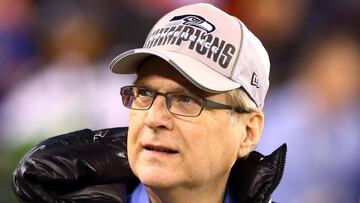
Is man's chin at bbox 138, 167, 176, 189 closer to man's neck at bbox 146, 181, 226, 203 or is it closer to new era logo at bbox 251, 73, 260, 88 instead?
man's neck at bbox 146, 181, 226, 203

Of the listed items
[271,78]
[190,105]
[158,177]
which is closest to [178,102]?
[190,105]

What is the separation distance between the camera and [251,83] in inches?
46.8

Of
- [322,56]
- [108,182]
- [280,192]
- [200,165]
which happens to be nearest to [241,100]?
[200,165]

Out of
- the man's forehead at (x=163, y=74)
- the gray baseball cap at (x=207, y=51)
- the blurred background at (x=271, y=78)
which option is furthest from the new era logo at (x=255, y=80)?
the blurred background at (x=271, y=78)

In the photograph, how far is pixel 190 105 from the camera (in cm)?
112

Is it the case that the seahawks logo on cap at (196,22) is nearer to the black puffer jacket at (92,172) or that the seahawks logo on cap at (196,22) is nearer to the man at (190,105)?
the man at (190,105)

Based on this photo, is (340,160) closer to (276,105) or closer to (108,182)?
(276,105)

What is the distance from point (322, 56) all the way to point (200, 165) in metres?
1.46

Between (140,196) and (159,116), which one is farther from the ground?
(159,116)

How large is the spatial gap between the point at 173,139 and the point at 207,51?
18 centimetres

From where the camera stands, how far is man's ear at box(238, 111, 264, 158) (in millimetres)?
1219

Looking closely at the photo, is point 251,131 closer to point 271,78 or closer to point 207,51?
point 207,51

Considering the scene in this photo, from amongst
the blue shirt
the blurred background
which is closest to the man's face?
the blue shirt

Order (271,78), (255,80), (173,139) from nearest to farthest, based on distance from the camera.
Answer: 1. (173,139)
2. (255,80)
3. (271,78)
